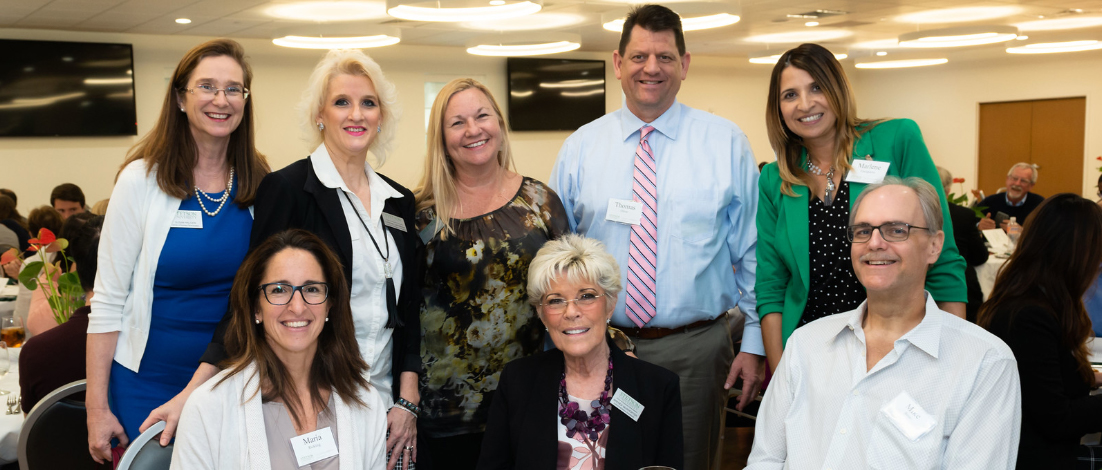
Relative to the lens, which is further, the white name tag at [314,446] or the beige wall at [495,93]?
the beige wall at [495,93]

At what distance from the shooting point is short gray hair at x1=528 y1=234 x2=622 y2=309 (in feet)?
7.40

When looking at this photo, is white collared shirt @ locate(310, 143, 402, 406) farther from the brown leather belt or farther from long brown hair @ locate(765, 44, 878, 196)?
long brown hair @ locate(765, 44, 878, 196)

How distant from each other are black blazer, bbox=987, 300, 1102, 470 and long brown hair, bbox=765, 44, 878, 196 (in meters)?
0.88

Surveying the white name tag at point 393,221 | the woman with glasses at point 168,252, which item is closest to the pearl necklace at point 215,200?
the woman with glasses at point 168,252

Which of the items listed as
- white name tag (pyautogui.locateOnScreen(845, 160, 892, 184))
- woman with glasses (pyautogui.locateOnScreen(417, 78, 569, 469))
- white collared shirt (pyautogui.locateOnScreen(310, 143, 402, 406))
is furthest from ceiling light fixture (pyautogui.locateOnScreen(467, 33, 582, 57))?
white collared shirt (pyautogui.locateOnScreen(310, 143, 402, 406))

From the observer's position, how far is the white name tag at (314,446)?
2.01 m

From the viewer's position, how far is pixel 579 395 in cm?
229

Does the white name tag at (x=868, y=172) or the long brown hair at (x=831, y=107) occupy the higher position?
the long brown hair at (x=831, y=107)

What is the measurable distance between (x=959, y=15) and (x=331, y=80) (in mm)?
10225

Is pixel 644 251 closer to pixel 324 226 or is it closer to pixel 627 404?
pixel 627 404

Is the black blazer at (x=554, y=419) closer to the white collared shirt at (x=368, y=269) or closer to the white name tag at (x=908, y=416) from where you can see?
the white collared shirt at (x=368, y=269)

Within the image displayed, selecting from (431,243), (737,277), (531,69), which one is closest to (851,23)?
(531,69)

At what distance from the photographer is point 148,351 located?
2.30 metres

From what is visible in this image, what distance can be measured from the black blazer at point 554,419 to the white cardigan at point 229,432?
15.8 inches
